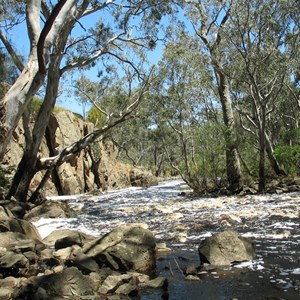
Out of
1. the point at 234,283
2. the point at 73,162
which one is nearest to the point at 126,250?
the point at 234,283

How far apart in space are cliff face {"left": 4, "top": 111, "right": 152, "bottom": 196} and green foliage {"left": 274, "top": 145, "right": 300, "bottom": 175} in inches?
457

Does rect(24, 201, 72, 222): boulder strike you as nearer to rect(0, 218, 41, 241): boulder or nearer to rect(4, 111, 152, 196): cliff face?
rect(0, 218, 41, 241): boulder

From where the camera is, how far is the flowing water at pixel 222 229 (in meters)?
4.98

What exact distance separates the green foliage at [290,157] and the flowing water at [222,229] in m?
6.40

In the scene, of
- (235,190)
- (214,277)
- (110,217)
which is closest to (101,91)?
(235,190)

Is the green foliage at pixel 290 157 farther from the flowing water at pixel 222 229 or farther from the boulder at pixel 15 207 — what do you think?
the boulder at pixel 15 207

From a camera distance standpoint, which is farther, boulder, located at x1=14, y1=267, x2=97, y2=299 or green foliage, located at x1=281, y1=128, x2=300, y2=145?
green foliage, located at x1=281, y1=128, x2=300, y2=145

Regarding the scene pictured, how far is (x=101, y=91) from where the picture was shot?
26.0m

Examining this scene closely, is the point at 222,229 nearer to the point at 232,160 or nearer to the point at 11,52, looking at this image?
the point at 11,52

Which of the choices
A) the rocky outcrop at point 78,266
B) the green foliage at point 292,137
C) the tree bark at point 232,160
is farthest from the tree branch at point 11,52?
the green foliage at point 292,137

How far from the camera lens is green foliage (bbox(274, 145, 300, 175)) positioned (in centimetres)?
2028

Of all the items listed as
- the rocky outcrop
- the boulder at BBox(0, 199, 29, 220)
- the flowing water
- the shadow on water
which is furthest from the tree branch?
the shadow on water

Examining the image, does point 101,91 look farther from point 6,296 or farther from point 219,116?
point 6,296

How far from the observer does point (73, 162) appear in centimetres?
2880
